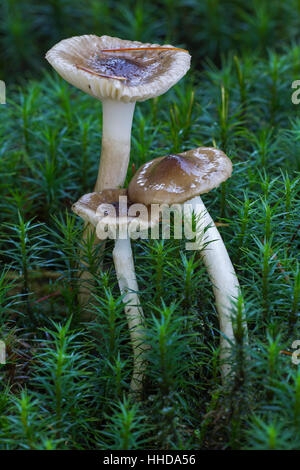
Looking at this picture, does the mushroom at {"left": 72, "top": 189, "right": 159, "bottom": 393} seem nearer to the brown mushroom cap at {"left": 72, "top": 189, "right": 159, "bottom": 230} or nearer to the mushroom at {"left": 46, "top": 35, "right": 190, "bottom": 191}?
the brown mushroom cap at {"left": 72, "top": 189, "right": 159, "bottom": 230}

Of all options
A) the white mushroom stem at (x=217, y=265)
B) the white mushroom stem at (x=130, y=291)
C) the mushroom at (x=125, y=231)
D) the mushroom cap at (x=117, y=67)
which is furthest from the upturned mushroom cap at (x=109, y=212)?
the mushroom cap at (x=117, y=67)

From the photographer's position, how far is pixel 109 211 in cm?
191

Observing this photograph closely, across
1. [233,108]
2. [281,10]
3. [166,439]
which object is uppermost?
[281,10]

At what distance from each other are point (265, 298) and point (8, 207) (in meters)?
1.34

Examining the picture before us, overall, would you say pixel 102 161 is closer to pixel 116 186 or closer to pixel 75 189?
pixel 116 186

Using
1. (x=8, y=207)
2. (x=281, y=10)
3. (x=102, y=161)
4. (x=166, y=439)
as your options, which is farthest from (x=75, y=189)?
(x=281, y=10)

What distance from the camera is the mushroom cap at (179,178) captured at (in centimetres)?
185

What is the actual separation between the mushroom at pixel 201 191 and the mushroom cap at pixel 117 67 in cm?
27

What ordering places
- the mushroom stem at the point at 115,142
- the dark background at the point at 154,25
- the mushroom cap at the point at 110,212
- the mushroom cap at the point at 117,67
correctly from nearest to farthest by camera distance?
the mushroom cap at the point at 110,212 → the mushroom cap at the point at 117,67 → the mushroom stem at the point at 115,142 → the dark background at the point at 154,25

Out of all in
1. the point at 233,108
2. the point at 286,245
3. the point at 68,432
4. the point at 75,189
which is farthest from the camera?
the point at 233,108

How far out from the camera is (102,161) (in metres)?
2.26

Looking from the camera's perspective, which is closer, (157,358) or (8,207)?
(157,358)

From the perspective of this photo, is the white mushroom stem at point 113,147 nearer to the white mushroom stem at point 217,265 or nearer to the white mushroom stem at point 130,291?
the white mushroom stem at point 130,291

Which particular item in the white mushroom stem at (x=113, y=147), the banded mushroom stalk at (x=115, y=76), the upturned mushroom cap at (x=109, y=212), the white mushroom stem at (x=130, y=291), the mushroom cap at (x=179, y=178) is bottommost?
the white mushroom stem at (x=130, y=291)
